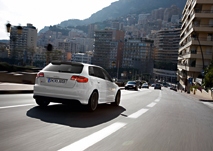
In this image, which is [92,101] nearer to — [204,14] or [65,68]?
[65,68]

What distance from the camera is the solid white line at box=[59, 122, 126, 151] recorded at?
12.5 ft

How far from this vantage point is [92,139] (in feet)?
14.5

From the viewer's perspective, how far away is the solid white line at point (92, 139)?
150 inches

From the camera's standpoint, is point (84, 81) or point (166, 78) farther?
point (166, 78)

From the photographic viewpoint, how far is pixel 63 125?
5426mm

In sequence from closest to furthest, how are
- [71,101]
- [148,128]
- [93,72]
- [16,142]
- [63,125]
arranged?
[16,142], [63,125], [148,128], [71,101], [93,72]

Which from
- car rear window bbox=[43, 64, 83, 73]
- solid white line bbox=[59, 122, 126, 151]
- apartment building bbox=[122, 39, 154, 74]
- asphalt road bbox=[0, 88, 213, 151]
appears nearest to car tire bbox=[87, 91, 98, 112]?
car rear window bbox=[43, 64, 83, 73]

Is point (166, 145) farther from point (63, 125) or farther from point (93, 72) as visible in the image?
point (93, 72)

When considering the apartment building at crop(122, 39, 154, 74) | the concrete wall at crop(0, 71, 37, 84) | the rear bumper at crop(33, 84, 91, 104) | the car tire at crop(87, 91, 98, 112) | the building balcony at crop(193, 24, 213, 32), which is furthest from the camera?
the apartment building at crop(122, 39, 154, 74)

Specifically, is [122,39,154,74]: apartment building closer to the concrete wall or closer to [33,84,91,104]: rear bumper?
the concrete wall

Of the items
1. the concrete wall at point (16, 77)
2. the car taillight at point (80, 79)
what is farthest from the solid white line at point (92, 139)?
the concrete wall at point (16, 77)

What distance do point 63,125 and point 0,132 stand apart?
4.56 feet

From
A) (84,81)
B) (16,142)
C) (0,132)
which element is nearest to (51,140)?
(16,142)

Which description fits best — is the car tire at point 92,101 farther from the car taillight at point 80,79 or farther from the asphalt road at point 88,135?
the asphalt road at point 88,135
